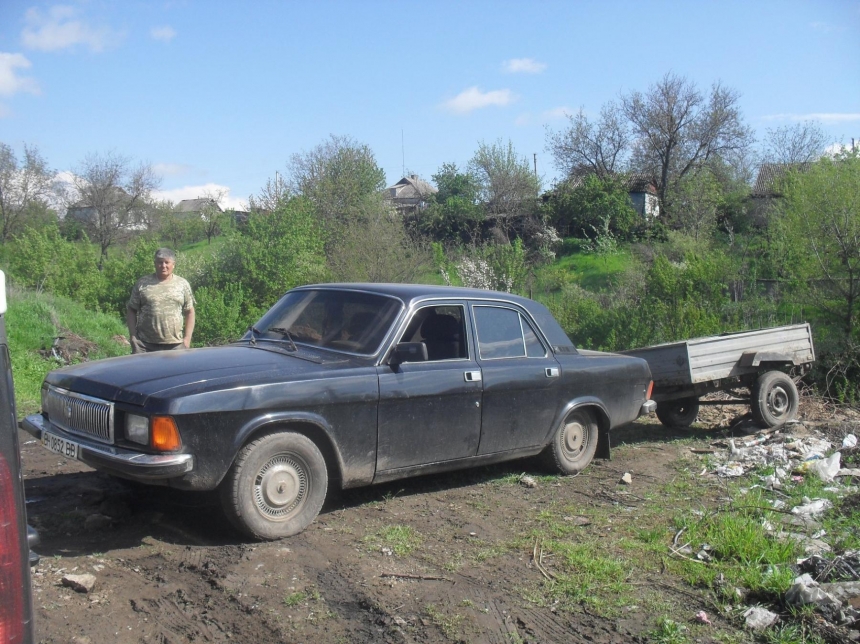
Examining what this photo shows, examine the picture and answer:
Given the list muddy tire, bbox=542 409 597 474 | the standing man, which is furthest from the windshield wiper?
muddy tire, bbox=542 409 597 474

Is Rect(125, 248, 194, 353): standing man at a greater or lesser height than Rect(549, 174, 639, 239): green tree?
lesser

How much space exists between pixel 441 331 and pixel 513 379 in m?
0.72

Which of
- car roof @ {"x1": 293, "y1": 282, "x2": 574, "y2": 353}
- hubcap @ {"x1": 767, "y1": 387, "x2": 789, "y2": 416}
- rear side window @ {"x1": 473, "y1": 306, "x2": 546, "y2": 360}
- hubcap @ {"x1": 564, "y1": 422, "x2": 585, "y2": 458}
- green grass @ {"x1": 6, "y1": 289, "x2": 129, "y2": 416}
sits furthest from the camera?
green grass @ {"x1": 6, "y1": 289, "x2": 129, "y2": 416}

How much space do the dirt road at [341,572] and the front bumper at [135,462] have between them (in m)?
0.51

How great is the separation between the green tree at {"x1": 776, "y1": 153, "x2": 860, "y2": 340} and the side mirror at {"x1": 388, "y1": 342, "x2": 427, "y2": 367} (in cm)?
973

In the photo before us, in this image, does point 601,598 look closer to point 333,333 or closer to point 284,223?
point 333,333

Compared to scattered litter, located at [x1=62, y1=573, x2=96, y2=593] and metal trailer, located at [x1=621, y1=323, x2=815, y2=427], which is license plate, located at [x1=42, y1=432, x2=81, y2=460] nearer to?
scattered litter, located at [x1=62, y1=573, x2=96, y2=593]

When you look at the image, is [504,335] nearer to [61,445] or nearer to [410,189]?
[61,445]

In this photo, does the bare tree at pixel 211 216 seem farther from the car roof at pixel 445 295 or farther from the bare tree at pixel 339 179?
the car roof at pixel 445 295

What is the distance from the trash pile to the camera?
410cm

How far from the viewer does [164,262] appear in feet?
24.0

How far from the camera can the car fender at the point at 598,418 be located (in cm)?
674

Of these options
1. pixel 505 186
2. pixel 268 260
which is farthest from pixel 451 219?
pixel 268 260

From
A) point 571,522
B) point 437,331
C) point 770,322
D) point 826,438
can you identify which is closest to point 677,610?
point 571,522
